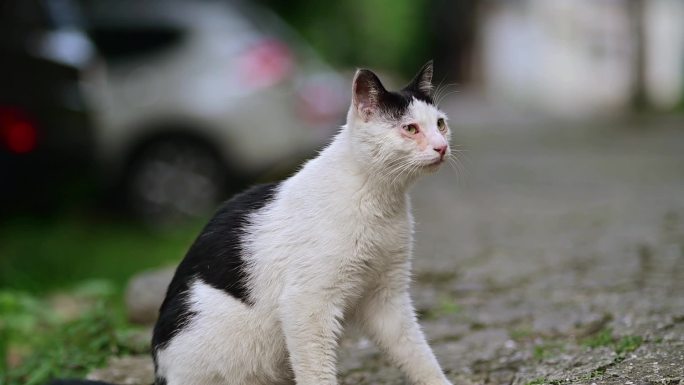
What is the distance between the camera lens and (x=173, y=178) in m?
8.77

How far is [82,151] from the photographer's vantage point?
7145mm

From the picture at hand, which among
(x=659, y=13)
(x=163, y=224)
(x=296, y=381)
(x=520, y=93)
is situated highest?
(x=296, y=381)

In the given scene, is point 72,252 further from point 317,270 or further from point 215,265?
point 317,270

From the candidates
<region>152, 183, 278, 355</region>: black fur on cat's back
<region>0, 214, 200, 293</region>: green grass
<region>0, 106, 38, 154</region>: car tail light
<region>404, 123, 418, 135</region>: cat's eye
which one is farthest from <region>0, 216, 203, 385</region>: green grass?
<region>404, 123, 418, 135</region>: cat's eye

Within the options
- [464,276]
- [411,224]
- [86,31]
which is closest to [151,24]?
[86,31]

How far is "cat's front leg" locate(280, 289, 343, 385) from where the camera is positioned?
301 cm

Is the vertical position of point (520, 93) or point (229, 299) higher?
point (229, 299)

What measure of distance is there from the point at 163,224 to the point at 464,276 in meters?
3.99

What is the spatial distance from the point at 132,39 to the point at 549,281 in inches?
215

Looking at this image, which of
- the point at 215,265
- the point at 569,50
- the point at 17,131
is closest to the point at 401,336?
the point at 215,265

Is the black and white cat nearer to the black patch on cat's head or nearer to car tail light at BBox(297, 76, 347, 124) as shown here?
the black patch on cat's head

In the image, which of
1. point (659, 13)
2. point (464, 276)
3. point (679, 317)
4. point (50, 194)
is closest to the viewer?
point (679, 317)

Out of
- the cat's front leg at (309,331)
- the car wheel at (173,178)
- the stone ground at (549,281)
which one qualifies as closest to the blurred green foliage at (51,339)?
the stone ground at (549,281)

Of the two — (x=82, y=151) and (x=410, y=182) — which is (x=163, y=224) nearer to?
(x=82, y=151)
